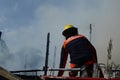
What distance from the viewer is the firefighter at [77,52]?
1079 centimetres

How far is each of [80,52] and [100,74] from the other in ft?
3.06

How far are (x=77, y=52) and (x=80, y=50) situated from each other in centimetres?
9

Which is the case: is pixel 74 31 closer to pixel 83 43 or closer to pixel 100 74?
pixel 83 43

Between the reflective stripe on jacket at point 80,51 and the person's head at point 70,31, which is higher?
the person's head at point 70,31

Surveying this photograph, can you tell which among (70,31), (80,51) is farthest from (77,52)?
(70,31)

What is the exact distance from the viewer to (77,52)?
1102 cm

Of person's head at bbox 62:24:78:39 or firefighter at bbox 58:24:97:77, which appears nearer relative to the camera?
firefighter at bbox 58:24:97:77

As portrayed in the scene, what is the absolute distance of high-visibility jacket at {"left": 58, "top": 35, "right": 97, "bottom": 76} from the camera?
1085 centimetres

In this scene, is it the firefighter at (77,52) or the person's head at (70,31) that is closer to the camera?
the firefighter at (77,52)

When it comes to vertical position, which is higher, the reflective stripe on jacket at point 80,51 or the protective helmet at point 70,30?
the protective helmet at point 70,30

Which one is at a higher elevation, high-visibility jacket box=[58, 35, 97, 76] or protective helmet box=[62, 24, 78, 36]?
protective helmet box=[62, 24, 78, 36]

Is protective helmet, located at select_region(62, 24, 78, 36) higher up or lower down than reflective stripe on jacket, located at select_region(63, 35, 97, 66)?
higher up

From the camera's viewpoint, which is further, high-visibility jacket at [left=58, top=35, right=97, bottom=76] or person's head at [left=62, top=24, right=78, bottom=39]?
person's head at [left=62, top=24, right=78, bottom=39]

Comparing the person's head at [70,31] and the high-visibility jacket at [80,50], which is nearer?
the high-visibility jacket at [80,50]
